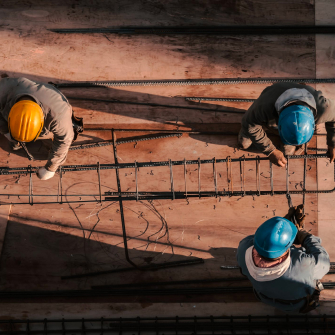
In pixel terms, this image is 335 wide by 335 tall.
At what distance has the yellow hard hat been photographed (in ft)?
14.7

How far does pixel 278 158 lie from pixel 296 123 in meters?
1.18

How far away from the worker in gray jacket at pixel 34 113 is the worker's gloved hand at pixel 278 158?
10.4 ft

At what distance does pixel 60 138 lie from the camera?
197 inches

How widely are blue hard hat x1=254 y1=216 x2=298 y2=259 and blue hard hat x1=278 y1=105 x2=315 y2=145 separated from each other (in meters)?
1.11

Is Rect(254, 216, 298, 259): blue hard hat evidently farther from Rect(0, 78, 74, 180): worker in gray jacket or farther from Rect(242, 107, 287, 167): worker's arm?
Rect(0, 78, 74, 180): worker in gray jacket

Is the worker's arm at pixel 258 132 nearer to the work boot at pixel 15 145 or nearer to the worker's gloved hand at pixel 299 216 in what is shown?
the worker's gloved hand at pixel 299 216

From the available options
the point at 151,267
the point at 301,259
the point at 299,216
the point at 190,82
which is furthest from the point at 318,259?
the point at 190,82

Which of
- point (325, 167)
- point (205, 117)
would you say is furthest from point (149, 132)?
point (325, 167)

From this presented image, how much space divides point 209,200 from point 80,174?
7.58 ft

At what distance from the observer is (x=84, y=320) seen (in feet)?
17.7

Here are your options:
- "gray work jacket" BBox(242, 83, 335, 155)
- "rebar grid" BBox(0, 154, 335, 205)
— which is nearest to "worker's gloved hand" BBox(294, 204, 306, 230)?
"rebar grid" BBox(0, 154, 335, 205)

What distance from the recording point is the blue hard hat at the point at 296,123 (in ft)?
13.8

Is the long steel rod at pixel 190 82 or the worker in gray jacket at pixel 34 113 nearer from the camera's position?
the worker in gray jacket at pixel 34 113

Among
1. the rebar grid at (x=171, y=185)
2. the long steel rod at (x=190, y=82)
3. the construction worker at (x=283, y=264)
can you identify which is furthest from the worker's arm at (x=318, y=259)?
the long steel rod at (x=190, y=82)
